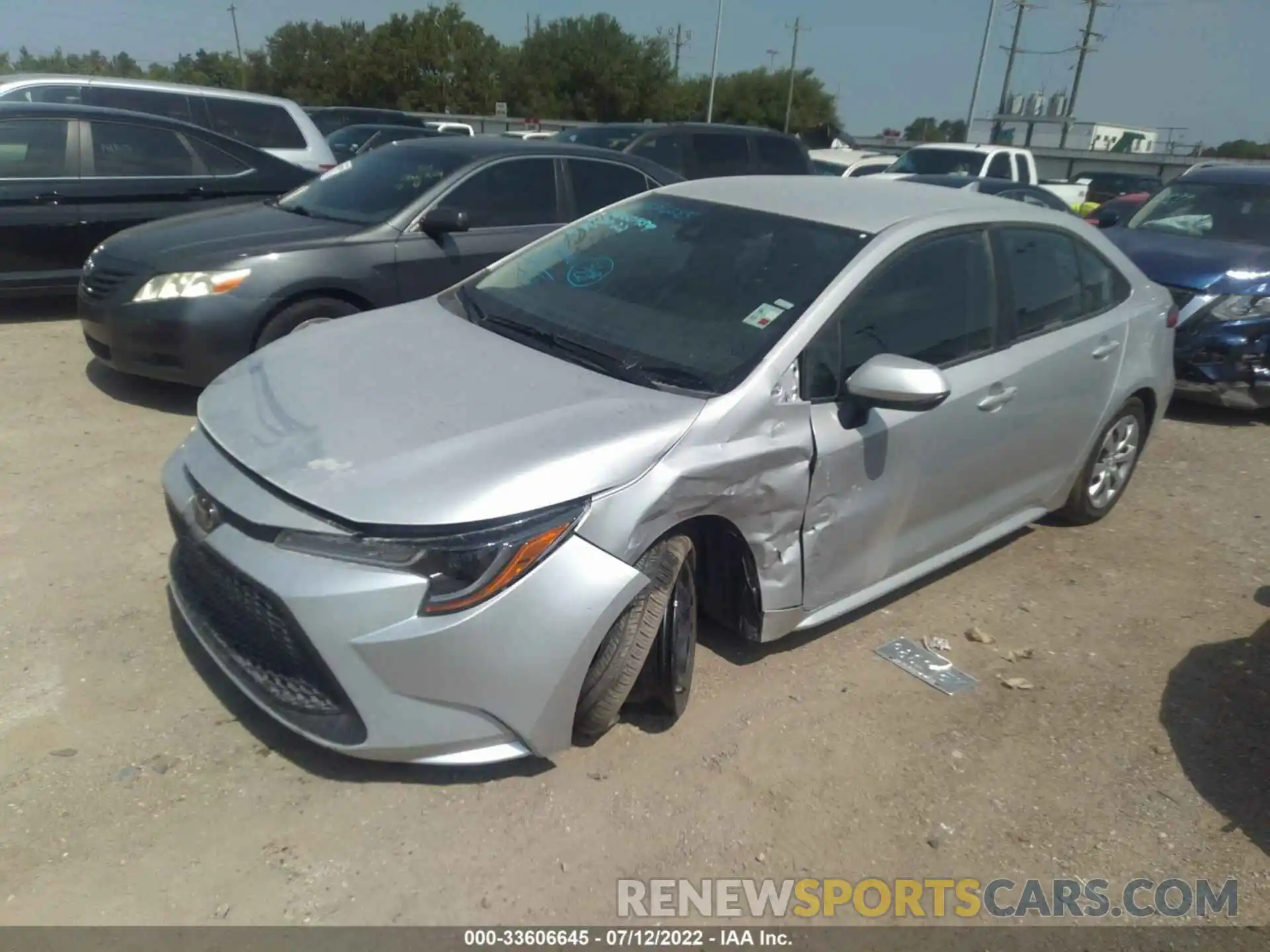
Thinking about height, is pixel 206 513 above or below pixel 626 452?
below

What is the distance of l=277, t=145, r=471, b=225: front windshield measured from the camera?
5922 mm

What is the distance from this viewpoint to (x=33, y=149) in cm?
688

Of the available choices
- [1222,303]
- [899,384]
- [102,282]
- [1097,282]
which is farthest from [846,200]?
[1222,303]

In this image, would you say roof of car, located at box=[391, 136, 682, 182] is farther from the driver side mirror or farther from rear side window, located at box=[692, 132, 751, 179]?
rear side window, located at box=[692, 132, 751, 179]

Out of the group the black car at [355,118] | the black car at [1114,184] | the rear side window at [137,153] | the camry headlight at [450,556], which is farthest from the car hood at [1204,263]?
the black car at [1114,184]

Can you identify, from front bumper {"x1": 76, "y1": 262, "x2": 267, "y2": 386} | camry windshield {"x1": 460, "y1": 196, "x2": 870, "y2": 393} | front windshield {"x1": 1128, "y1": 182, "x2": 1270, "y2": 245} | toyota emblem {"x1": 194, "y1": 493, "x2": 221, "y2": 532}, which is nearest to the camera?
toyota emblem {"x1": 194, "y1": 493, "x2": 221, "y2": 532}

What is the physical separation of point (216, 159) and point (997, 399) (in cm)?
638

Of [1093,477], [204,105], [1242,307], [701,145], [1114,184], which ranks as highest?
[204,105]

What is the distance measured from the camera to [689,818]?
281cm

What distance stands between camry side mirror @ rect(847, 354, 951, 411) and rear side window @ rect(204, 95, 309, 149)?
26.7ft

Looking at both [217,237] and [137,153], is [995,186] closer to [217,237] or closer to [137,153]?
[137,153]

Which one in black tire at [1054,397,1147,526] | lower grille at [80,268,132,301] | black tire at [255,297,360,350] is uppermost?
lower grille at [80,268,132,301]

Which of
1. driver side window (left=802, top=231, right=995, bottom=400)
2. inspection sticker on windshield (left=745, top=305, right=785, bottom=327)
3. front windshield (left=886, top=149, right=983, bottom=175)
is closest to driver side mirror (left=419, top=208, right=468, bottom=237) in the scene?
inspection sticker on windshield (left=745, top=305, right=785, bottom=327)

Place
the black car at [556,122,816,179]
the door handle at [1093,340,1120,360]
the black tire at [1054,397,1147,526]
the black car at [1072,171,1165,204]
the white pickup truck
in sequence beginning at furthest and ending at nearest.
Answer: the black car at [1072,171,1165,204]
the white pickup truck
the black car at [556,122,816,179]
the black tire at [1054,397,1147,526]
the door handle at [1093,340,1120,360]
